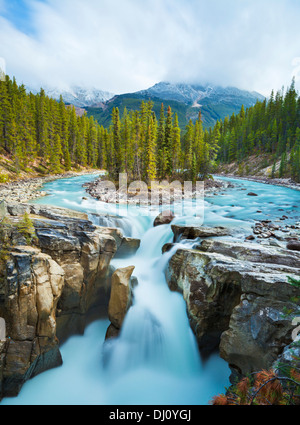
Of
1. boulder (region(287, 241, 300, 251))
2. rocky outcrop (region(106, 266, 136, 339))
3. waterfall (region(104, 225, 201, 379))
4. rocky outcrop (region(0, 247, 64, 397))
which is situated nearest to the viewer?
rocky outcrop (region(0, 247, 64, 397))

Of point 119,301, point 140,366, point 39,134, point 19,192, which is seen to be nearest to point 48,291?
point 119,301

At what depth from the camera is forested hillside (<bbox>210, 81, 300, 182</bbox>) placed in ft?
195

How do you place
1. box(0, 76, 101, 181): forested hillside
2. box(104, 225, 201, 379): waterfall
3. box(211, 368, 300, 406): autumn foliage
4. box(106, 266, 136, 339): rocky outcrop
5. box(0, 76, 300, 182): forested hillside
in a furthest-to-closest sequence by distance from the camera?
box(0, 76, 101, 181): forested hillside → box(0, 76, 300, 182): forested hillside → box(106, 266, 136, 339): rocky outcrop → box(104, 225, 201, 379): waterfall → box(211, 368, 300, 406): autumn foliage

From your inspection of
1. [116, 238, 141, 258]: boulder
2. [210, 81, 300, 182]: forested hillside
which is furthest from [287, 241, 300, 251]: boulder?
[210, 81, 300, 182]: forested hillside

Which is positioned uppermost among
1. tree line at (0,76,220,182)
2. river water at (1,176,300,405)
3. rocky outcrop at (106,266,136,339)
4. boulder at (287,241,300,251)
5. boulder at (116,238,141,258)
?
tree line at (0,76,220,182)

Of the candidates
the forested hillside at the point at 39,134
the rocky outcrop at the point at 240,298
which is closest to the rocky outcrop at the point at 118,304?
the rocky outcrop at the point at 240,298

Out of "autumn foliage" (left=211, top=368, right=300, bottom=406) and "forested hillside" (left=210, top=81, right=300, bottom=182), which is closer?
"autumn foliage" (left=211, top=368, right=300, bottom=406)

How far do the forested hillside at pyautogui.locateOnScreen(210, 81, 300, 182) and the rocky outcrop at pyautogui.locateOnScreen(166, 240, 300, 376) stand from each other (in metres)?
51.5

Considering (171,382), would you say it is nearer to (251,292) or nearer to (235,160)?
(251,292)

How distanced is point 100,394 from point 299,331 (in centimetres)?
620

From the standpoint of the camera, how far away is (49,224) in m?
8.29

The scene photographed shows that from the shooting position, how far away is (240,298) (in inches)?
253

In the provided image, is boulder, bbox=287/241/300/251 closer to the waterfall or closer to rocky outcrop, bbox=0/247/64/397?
the waterfall

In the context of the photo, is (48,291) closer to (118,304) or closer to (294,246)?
(118,304)
